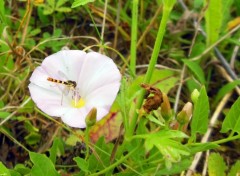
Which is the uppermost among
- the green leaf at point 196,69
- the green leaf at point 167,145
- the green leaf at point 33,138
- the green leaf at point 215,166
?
the green leaf at point 167,145

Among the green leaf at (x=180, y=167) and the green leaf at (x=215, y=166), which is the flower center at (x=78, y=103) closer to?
the green leaf at (x=180, y=167)

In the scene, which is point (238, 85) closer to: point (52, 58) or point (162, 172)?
point (162, 172)

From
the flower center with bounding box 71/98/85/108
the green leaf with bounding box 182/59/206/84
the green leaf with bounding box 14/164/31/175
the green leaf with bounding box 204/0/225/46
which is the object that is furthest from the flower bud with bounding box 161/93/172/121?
the green leaf with bounding box 204/0/225/46

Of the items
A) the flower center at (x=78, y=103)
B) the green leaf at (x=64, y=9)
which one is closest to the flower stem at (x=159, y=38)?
the flower center at (x=78, y=103)

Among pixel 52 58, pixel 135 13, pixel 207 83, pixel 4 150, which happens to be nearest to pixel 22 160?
pixel 4 150

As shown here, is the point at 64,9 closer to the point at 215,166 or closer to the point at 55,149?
the point at 55,149

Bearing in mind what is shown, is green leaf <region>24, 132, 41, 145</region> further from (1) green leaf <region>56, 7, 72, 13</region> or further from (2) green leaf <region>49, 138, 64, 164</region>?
(1) green leaf <region>56, 7, 72, 13</region>
